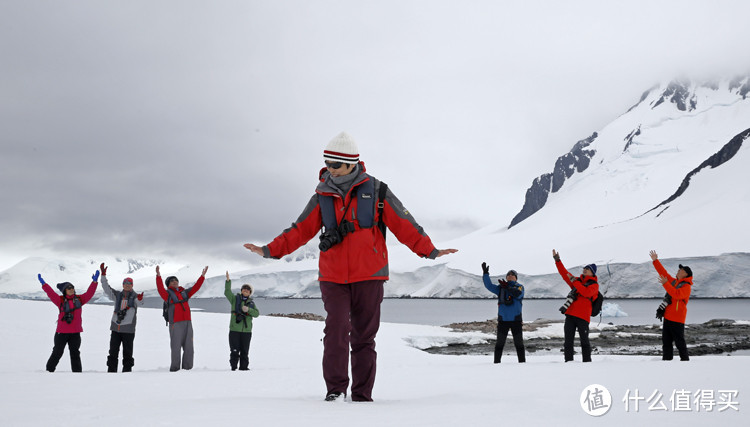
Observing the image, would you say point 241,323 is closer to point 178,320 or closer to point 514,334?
point 178,320

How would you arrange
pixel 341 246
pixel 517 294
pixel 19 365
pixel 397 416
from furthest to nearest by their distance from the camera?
1. pixel 19 365
2. pixel 517 294
3. pixel 341 246
4. pixel 397 416

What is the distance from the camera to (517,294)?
32.2ft

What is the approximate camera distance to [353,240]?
14.1ft

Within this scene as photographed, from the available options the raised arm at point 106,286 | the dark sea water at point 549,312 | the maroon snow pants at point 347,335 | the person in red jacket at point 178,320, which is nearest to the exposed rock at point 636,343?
the person in red jacket at point 178,320

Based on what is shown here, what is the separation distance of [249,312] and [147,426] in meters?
7.50

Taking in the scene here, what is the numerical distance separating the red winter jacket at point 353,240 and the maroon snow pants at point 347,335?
0.31ft

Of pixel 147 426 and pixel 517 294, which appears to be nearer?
pixel 147 426

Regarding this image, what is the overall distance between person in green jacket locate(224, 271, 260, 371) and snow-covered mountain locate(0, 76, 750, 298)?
2041 centimetres

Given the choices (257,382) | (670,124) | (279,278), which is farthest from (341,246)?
(670,124)

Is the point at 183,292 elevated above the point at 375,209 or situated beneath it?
situated beneath

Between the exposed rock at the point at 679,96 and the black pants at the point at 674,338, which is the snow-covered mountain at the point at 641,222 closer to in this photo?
the exposed rock at the point at 679,96

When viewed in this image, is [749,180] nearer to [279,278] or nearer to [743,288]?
[743,288]

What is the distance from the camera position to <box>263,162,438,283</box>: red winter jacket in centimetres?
430

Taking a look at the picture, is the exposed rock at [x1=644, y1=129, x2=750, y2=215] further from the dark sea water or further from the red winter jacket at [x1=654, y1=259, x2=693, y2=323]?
the red winter jacket at [x1=654, y1=259, x2=693, y2=323]
